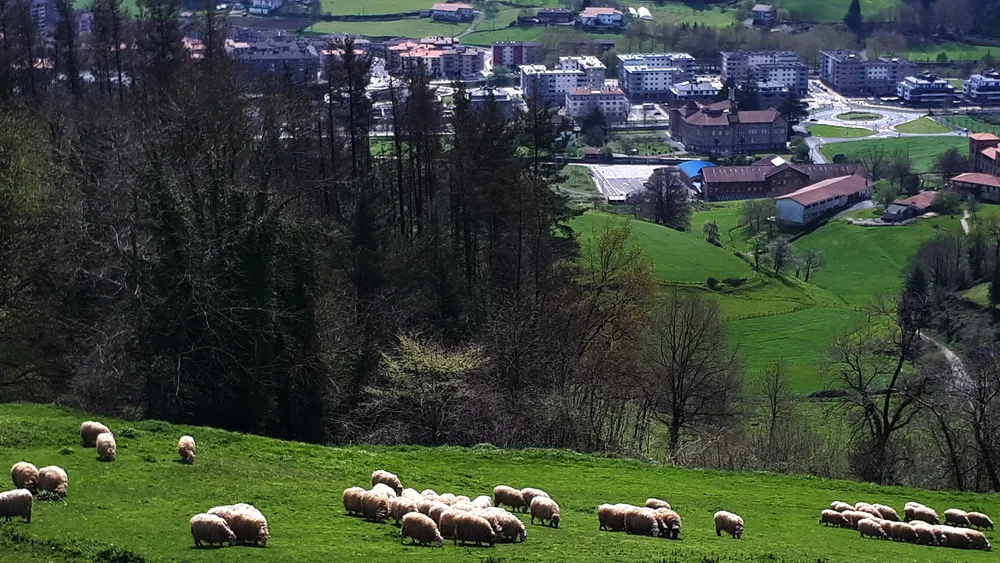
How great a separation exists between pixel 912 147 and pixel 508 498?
13001 centimetres

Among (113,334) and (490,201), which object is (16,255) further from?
(490,201)

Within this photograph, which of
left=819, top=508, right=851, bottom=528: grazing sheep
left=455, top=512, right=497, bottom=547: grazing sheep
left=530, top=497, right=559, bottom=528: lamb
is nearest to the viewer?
left=455, top=512, right=497, bottom=547: grazing sheep

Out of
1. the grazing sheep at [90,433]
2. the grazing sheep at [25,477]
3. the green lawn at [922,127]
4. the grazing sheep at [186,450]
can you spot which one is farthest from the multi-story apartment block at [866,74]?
the grazing sheep at [25,477]

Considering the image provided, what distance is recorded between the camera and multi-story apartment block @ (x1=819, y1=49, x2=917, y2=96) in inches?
6924

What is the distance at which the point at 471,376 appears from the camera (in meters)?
37.9

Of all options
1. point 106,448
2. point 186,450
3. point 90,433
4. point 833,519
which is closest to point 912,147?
point 833,519

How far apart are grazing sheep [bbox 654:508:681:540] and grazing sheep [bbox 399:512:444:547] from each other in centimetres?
482

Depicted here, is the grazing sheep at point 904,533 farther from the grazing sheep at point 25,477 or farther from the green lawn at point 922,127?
the green lawn at point 922,127

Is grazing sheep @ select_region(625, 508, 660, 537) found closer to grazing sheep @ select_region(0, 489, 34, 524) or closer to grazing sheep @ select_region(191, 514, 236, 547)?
grazing sheep @ select_region(191, 514, 236, 547)

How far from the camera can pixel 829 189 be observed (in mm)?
116438

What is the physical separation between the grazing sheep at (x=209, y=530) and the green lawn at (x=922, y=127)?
5756 inches

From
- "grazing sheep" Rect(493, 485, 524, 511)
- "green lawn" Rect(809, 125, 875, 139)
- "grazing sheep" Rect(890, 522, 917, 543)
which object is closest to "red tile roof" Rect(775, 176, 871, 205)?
"green lawn" Rect(809, 125, 875, 139)

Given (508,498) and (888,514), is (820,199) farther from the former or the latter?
(508,498)

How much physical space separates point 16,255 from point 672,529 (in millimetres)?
23149
